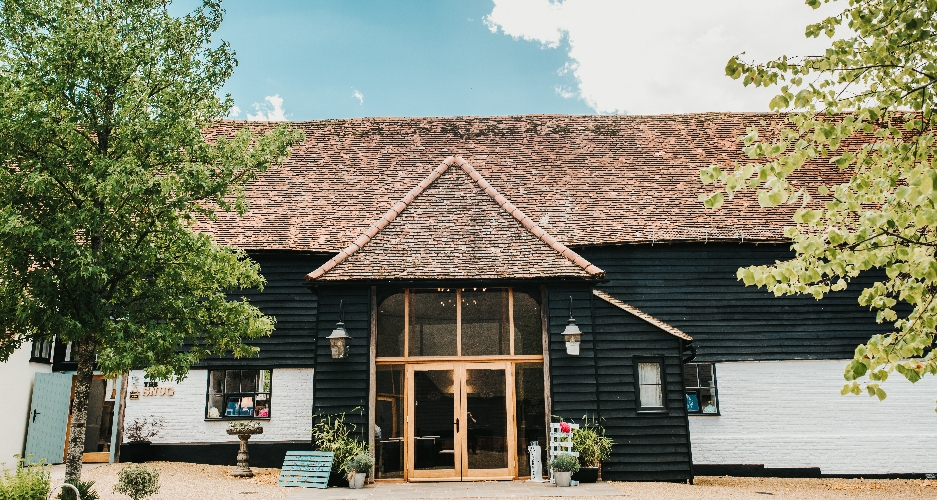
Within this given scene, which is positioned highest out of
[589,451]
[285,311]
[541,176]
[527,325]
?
[541,176]

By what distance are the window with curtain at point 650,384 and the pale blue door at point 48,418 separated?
43.8ft

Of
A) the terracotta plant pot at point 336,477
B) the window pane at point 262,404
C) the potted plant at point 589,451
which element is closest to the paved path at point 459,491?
the potted plant at point 589,451

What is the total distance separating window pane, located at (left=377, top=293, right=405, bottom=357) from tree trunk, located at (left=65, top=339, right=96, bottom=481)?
4947 millimetres

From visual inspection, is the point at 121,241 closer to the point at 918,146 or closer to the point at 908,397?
the point at 918,146

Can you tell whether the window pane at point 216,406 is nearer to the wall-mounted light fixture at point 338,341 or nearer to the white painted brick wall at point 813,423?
the wall-mounted light fixture at point 338,341

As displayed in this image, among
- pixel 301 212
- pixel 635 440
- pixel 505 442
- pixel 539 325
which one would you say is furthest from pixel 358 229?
pixel 635 440

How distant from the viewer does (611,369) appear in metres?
13.2

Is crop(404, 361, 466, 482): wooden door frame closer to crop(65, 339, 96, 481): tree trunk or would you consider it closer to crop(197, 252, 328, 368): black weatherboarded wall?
crop(197, 252, 328, 368): black weatherboarded wall

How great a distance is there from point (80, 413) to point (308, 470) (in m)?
3.96

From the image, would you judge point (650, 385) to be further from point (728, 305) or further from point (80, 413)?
point (80, 413)

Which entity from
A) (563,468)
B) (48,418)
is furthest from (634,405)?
(48,418)

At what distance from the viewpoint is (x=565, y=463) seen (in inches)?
459

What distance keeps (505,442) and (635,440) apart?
2.56 metres

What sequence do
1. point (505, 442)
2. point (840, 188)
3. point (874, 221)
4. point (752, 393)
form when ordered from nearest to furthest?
point (874, 221)
point (840, 188)
point (505, 442)
point (752, 393)
